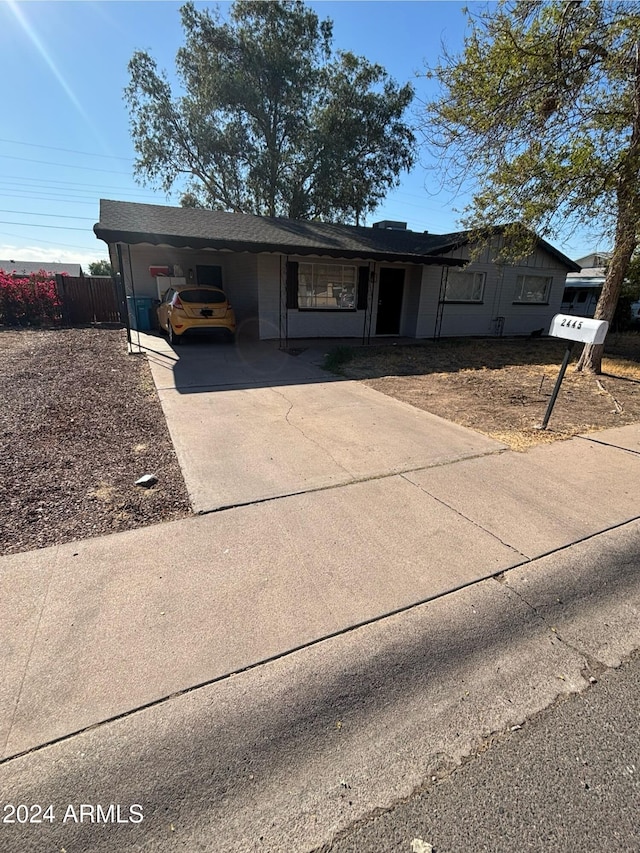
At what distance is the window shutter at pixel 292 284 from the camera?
1245cm

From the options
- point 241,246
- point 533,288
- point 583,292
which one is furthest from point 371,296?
point 583,292

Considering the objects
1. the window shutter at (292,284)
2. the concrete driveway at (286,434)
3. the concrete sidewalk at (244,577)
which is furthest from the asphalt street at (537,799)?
the window shutter at (292,284)

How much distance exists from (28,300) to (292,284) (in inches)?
379

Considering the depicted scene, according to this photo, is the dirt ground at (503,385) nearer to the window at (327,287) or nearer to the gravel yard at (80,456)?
the window at (327,287)

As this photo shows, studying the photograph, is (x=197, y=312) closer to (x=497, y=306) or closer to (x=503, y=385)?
(x=503, y=385)

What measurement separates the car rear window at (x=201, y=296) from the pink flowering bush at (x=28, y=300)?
7683 mm

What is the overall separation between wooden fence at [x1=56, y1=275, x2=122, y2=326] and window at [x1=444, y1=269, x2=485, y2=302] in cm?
1208

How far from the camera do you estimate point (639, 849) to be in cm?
141

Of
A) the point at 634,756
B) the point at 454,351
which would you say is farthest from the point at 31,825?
the point at 454,351

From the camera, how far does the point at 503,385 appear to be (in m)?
8.42

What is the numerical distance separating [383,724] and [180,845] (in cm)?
87

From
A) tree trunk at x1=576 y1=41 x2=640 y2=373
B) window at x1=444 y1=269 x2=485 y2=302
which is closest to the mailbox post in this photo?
tree trunk at x1=576 y1=41 x2=640 y2=373

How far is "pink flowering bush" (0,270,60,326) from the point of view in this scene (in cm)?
1440

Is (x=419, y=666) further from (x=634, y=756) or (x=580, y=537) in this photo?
(x=580, y=537)
